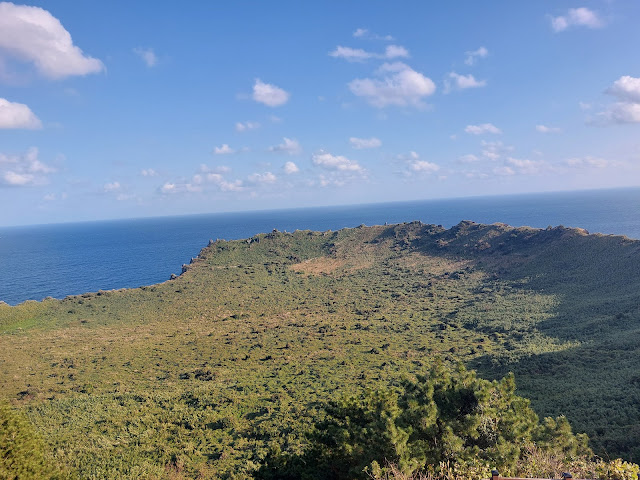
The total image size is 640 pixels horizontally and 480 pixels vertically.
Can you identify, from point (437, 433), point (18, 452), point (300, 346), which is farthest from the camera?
point (300, 346)

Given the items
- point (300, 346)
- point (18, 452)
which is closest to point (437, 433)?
point (18, 452)

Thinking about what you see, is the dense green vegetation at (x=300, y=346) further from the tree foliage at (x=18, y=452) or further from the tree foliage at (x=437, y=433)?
the tree foliage at (x=18, y=452)

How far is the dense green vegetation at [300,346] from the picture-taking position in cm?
2844

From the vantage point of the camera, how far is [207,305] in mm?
81688

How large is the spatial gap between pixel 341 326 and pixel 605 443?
43041 mm

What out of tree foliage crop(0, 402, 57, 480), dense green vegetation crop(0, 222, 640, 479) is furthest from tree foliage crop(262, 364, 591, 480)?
tree foliage crop(0, 402, 57, 480)

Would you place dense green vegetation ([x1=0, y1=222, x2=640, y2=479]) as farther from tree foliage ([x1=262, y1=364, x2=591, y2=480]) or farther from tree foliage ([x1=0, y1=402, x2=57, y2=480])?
tree foliage ([x1=0, y1=402, x2=57, y2=480])

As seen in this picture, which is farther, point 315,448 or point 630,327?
point 630,327

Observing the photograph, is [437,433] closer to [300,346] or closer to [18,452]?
[18,452]

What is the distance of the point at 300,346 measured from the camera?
5456 centimetres

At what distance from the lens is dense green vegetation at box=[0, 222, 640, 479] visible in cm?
2844

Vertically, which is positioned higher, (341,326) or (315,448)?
(315,448)

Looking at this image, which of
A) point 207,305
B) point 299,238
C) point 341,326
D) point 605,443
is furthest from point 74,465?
point 299,238

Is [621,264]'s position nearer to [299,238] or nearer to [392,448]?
[392,448]
